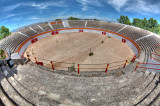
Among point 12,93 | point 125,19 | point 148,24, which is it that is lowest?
point 12,93

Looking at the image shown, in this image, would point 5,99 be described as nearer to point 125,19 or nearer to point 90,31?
point 90,31

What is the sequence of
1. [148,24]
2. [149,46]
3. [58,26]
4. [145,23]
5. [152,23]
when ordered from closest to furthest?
[149,46] → [58,26] → [152,23] → [148,24] → [145,23]

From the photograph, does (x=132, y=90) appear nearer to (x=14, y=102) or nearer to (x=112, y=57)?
(x=14, y=102)

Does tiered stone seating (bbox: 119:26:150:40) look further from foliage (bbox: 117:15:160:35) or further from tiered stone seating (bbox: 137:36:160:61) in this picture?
foliage (bbox: 117:15:160:35)

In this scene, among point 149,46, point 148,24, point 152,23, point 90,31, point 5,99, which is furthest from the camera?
point 148,24

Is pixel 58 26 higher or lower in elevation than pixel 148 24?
lower

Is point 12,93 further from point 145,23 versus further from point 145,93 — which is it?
point 145,23

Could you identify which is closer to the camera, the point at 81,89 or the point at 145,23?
the point at 81,89

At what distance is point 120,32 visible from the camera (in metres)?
34.7

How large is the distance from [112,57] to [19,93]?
19081 millimetres

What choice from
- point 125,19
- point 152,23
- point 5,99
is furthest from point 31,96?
point 125,19

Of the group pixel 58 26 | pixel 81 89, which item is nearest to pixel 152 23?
pixel 58 26

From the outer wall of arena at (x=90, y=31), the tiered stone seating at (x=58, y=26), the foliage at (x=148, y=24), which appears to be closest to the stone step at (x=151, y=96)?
the outer wall of arena at (x=90, y=31)

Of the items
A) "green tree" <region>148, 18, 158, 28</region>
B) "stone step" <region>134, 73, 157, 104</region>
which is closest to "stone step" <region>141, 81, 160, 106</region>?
"stone step" <region>134, 73, 157, 104</region>
